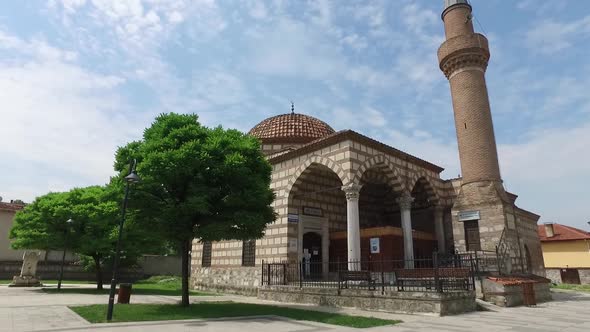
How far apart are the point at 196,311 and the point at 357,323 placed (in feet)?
16.2

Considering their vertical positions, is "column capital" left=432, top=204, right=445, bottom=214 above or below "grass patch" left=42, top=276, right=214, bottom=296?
above

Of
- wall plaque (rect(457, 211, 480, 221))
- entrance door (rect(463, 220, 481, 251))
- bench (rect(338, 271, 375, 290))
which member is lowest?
bench (rect(338, 271, 375, 290))

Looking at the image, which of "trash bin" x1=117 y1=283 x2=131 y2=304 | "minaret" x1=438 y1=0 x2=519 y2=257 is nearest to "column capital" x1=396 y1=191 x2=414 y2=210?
"minaret" x1=438 y1=0 x2=519 y2=257

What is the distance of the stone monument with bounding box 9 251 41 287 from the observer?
75.7 feet

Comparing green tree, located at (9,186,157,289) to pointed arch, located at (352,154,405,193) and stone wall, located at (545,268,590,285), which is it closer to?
pointed arch, located at (352,154,405,193)

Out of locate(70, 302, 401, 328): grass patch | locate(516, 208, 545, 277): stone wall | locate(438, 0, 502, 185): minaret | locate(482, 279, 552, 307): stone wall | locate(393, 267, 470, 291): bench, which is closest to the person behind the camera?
locate(70, 302, 401, 328): grass patch

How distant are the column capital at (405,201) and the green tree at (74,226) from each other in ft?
44.2

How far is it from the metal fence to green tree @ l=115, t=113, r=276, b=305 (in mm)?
Answer: 4004

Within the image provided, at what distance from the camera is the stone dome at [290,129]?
25281 mm

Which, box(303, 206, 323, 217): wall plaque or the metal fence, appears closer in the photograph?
the metal fence

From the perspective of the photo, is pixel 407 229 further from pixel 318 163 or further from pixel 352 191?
pixel 318 163

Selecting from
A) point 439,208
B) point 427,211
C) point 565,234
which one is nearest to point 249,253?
point 427,211

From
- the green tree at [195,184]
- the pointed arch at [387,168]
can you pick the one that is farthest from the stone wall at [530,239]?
the green tree at [195,184]

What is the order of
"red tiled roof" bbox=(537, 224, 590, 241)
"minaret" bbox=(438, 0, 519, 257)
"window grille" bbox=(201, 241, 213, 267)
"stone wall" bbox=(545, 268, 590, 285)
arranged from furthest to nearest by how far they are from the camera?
"red tiled roof" bbox=(537, 224, 590, 241) < "stone wall" bbox=(545, 268, 590, 285) < "window grille" bbox=(201, 241, 213, 267) < "minaret" bbox=(438, 0, 519, 257)
